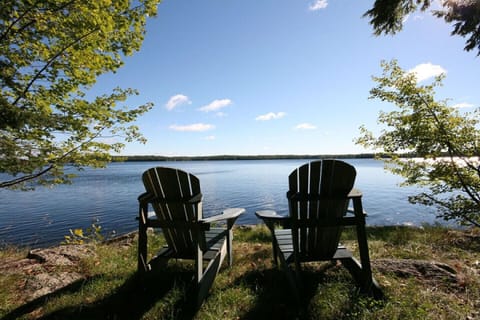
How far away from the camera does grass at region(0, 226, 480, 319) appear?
6.82 feet

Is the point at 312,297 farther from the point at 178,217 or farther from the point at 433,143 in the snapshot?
the point at 433,143

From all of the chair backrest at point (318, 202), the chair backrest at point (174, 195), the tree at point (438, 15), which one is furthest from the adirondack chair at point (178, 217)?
the tree at point (438, 15)

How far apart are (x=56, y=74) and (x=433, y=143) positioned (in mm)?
5828

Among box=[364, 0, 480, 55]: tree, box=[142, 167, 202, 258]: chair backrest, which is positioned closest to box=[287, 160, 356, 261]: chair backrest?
box=[142, 167, 202, 258]: chair backrest

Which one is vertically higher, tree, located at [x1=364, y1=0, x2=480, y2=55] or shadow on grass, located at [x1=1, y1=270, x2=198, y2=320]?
tree, located at [x1=364, y1=0, x2=480, y2=55]

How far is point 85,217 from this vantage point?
11.4m

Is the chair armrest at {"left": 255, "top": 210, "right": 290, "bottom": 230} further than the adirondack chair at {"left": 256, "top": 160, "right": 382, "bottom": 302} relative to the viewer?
Yes

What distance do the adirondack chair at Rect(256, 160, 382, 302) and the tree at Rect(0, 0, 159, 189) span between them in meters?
2.95

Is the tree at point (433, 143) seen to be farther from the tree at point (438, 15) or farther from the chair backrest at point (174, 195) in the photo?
the chair backrest at point (174, 195)

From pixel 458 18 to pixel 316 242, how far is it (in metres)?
5.63

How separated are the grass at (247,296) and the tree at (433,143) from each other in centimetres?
117

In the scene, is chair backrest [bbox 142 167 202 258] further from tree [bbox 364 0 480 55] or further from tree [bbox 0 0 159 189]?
tree [bbox 364 0 480 55]

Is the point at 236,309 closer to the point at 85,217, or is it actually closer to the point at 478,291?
the point at 478,291

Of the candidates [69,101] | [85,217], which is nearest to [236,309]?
[69,101]
